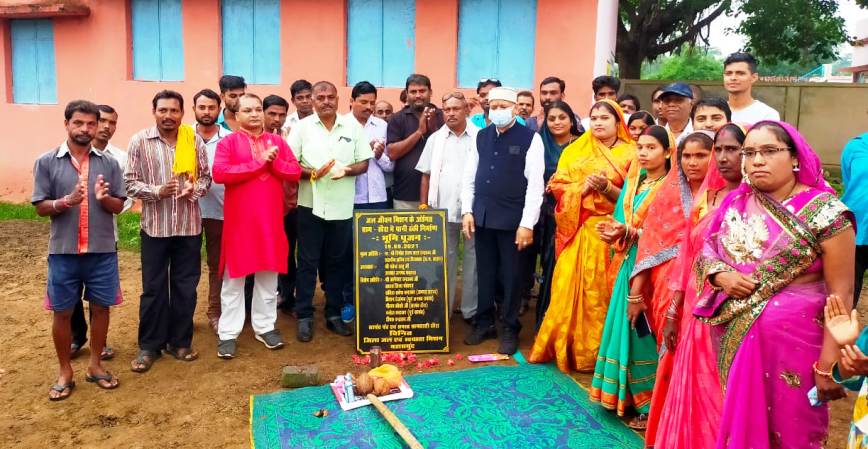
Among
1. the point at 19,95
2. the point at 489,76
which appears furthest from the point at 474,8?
Answer: the point at 19,95

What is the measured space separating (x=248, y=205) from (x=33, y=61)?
8851 millimetres

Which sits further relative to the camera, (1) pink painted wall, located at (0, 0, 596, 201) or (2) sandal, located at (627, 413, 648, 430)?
(1) pink painted wall, located at (0, 0, 596, 201)

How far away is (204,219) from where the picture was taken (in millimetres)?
5391

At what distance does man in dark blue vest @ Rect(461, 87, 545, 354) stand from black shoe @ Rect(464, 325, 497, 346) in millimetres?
262

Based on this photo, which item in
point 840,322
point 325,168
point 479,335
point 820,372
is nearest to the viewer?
point 840,322

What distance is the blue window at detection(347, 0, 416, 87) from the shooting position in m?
9.81

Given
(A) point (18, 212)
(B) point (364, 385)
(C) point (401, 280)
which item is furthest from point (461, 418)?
(A) point (18, 212)

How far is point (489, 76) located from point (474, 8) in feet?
3.31

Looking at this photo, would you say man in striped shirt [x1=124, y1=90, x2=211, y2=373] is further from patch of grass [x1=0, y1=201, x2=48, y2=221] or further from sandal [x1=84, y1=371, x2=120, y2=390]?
patch of grass [x1=0, y1=201, x2=48, y2=221]

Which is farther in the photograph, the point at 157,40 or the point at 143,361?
the point at 157,40

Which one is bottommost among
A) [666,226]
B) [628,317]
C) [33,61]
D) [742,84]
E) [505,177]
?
[628,317]

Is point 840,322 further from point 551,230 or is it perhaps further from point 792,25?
point 792,25

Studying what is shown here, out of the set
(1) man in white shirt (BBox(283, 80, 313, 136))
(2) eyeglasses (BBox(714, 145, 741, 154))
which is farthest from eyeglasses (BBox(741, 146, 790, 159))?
(1) man in white shirt (BBox(283, 80, 313, 136))

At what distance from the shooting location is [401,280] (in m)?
5.24
